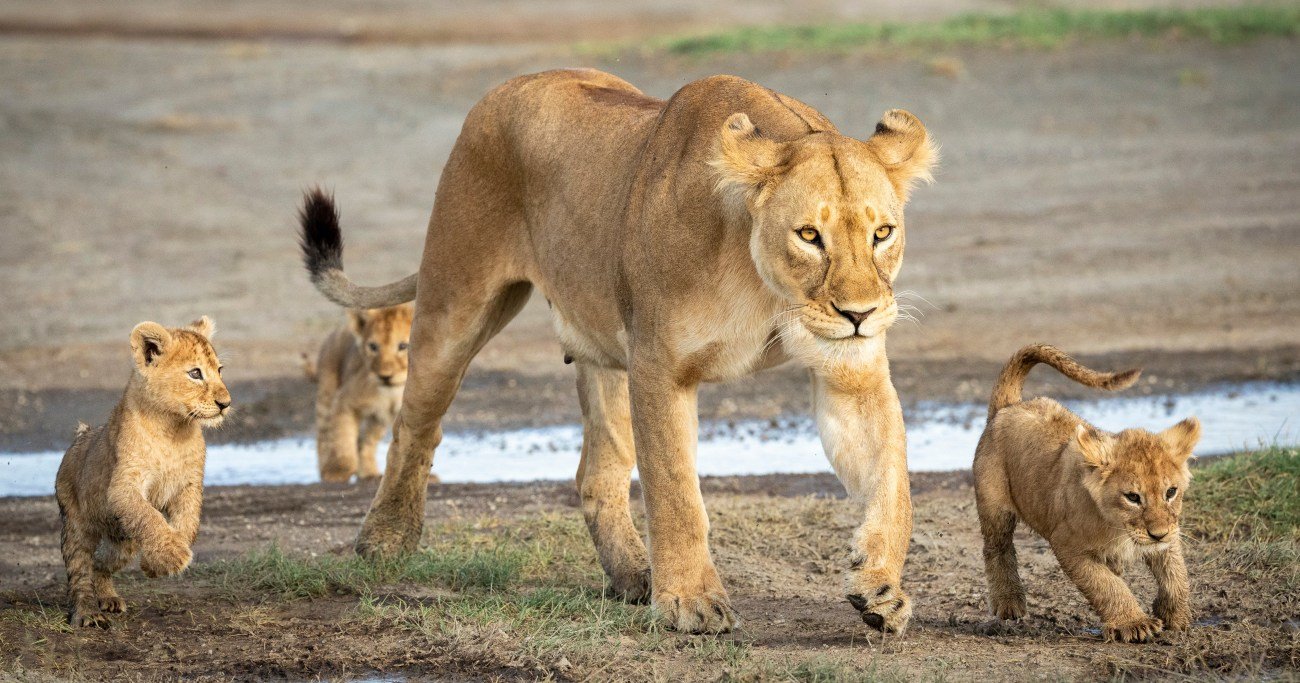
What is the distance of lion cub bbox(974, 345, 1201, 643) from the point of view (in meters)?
4.28

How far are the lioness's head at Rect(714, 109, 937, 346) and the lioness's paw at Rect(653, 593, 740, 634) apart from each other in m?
0.78

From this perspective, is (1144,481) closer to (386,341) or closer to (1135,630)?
(1135,630)

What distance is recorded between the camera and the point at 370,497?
6.88m

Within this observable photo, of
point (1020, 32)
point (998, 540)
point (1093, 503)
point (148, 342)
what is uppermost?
point (1020, 32)

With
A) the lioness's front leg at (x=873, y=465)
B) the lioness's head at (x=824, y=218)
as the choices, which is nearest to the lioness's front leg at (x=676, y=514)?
the lioness's front leg at (x=873, y=465)

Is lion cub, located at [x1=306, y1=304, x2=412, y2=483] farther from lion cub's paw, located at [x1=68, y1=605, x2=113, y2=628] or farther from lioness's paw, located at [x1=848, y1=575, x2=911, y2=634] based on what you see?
lioness's paw, located at [x1=848, y1=575, x2=911, y2=634]

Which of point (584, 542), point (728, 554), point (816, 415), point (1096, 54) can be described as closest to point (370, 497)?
point (584, 542)

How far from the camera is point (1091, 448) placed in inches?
171

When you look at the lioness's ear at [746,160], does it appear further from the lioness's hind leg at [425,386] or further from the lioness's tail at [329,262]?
the lioness's tail at [329,262]

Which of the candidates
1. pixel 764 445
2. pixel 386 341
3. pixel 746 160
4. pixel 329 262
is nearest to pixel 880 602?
pixel 746 160

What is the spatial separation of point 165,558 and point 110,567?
19.6 inches

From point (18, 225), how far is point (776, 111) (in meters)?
9.57

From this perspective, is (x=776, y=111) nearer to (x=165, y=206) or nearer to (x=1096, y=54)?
(x=165, y=206)

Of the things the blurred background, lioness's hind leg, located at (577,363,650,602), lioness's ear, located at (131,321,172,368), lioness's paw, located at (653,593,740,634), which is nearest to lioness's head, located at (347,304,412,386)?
the blurred background
